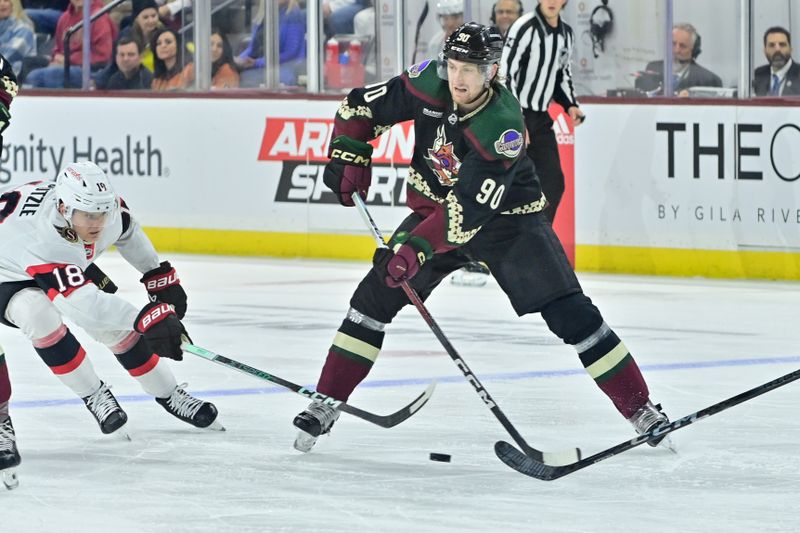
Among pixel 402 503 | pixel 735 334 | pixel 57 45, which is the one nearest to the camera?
pixel 402 503

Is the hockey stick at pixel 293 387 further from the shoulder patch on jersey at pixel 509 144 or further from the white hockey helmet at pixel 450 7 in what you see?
the white hockey helmet at pixel 450 7

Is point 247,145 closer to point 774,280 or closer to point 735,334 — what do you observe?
point 774,280

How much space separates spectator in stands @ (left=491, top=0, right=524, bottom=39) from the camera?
349 inches

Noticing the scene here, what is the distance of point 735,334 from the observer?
645cm

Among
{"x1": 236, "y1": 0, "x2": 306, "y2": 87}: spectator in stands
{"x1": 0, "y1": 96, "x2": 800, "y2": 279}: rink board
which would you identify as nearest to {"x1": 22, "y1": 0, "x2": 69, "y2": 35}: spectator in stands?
{"x1": 0, "y1": 96, "x2": 800, "y2": 279}: rink board

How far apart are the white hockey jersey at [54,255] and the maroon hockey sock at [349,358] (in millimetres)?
498

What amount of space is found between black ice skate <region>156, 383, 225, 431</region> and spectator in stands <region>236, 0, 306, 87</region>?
5048 mm

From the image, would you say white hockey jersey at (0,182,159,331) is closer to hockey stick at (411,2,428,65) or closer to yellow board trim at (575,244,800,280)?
yellow board trim at (575,244,800,280)

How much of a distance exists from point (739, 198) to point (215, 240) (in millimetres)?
2961

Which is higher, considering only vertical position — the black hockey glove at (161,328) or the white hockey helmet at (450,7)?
the white hockey helmet at (450,7)

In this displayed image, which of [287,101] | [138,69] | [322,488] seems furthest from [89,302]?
[138,69]

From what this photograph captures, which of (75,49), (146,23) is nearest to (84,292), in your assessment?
(146,23)

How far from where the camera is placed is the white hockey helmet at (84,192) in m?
4.23

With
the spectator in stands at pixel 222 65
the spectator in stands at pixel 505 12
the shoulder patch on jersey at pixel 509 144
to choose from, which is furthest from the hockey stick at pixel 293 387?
the spectator in stands at pixel 222 65
